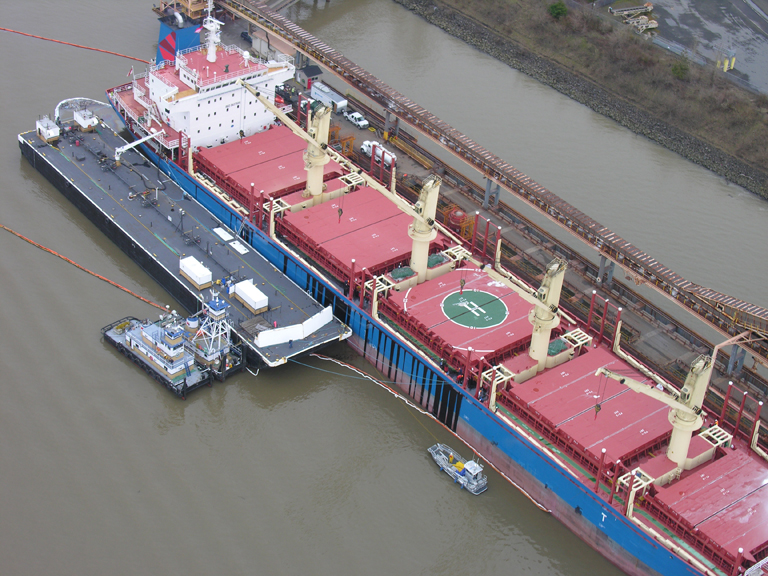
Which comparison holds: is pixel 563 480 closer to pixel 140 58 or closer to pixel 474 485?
pixel 474 485

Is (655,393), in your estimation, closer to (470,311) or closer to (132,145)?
(470,311)

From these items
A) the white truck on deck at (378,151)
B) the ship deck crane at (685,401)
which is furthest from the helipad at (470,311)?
the white truck on deck at (378,151)

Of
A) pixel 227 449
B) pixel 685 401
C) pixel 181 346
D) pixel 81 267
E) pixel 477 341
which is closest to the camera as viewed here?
pixel 685 401

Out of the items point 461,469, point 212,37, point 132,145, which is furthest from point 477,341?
point 212,37

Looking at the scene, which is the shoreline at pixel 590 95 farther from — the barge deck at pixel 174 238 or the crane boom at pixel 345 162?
the barge deck at pixel 174 238

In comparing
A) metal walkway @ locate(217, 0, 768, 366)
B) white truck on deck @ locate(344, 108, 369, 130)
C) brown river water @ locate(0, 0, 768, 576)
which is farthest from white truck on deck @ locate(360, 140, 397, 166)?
brown river water @ locate(0, 0, 768, 576)

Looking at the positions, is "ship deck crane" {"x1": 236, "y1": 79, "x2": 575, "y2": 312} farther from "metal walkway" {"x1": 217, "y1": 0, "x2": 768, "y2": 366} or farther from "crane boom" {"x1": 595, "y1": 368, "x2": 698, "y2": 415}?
"metal walkway" {"x1": 217, "y1": 0, "x2": 768, "y2": 366}

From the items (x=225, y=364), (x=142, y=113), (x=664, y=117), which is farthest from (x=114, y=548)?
(x=664, y=117)
